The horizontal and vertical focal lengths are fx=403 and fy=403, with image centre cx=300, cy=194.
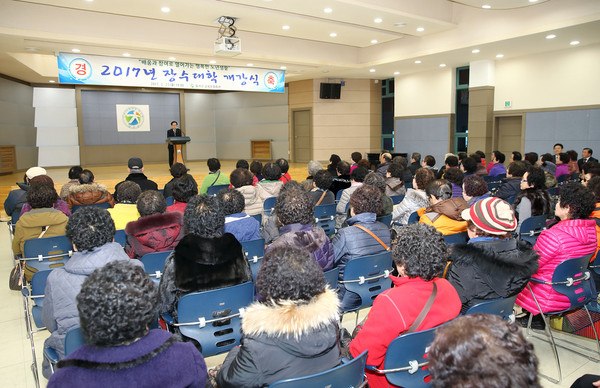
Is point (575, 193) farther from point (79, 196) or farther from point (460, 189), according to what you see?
point (79, 196)

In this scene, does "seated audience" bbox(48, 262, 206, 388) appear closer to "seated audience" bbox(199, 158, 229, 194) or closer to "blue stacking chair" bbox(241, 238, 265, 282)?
"blue stacking chair" bbox(241, 238, 265, 282)

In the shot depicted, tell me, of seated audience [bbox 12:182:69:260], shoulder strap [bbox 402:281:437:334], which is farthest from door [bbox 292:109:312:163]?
shoulder strap [bbox 402:281:437:334]

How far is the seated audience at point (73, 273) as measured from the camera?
1980 mm

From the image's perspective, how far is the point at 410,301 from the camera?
69.1 inches

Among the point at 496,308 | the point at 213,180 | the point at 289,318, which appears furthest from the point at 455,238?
the point at 213,180

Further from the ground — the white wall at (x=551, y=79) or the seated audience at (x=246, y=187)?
the white wall at (x=551, y=79)

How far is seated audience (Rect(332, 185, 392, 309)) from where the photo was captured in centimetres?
289

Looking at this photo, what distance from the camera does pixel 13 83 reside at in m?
12.1

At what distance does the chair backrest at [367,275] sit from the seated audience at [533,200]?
7.06 ft

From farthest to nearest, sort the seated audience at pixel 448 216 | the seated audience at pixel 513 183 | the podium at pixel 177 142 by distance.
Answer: the podium at pixel 177 142 → the seated audience at pixel 513 183 → the seated audience at pixel 448 216

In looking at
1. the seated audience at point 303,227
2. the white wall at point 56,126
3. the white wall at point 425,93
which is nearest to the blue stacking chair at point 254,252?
the seated audience at point 303,227

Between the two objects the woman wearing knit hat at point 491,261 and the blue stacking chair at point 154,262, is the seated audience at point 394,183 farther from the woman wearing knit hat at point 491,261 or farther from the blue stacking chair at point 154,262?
the blue stacking chair at point 154,262

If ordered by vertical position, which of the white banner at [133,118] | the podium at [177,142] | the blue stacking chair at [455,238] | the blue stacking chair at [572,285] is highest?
the white banner at [133,118]

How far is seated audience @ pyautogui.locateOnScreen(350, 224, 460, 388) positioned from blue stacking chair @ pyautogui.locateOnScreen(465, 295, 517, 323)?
0.75 ft
